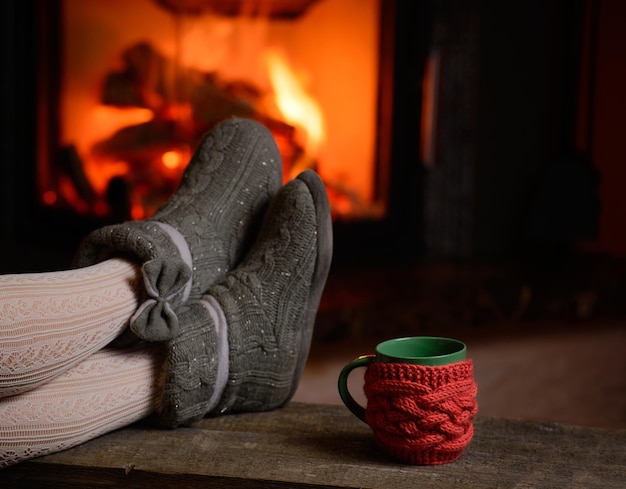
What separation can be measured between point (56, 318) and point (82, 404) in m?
0.10

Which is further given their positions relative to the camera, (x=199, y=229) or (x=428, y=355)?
(x=199, y=229)

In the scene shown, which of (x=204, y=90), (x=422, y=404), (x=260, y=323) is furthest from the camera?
(x=204, y=90)

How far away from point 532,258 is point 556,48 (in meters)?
0.61

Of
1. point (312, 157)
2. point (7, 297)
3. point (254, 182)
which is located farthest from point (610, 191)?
point (7, 297)

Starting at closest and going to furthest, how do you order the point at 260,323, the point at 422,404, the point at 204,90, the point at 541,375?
1. the point at 422,404
2. the point at 260,323
3. the point at 541,375
4. the point at 204,90

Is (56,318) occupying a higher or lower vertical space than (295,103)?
lower

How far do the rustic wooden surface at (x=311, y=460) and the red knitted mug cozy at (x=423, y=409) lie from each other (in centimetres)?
2

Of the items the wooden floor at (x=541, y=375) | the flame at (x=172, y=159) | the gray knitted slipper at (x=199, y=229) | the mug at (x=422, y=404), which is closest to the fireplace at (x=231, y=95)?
the flame at (x=172, y=159)

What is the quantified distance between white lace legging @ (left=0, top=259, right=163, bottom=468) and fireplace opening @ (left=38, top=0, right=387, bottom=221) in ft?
3.67

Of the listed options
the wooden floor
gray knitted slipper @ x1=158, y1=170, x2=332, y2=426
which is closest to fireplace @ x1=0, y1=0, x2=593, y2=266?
the wooden floor

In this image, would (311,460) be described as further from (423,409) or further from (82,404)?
(82,404)

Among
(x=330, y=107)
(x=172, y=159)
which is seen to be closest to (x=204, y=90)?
(x=172, y=159)

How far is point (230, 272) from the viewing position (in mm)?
1002

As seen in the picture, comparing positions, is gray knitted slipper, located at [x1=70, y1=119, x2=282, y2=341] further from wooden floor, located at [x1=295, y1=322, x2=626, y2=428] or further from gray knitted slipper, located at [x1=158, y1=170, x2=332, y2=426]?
wooden floor, located at [x1=295, y1=322, x2=626, y2=428]
